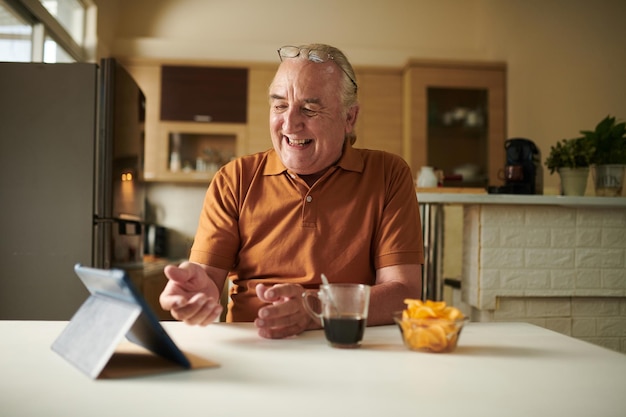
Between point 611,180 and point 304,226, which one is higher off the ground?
point 611,180

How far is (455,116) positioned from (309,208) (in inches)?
127

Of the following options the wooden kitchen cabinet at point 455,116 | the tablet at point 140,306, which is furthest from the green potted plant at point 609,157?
the tablet at point 140,306

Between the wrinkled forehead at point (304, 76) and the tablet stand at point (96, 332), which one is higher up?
the wrinkled forehead at point (304, 76)

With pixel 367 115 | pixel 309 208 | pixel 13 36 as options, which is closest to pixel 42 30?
pixel 13 36

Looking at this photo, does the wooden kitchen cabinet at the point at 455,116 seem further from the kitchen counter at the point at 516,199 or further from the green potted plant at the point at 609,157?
the kitchen counter at the point at 516,199

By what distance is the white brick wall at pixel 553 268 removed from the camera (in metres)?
2.33

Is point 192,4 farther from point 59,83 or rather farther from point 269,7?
point 59,83

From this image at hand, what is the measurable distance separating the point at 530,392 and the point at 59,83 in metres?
2.19

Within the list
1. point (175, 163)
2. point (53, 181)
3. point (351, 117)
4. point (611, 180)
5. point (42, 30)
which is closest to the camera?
point (351, 117)

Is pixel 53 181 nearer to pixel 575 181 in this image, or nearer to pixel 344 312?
pixel 344 312

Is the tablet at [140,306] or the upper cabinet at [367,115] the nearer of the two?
the tablet at [140,306]

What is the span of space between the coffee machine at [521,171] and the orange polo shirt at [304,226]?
1.09 meters

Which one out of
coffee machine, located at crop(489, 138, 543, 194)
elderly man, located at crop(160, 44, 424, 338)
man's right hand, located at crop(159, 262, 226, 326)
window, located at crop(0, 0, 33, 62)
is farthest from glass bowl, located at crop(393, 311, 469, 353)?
window, located at crop(0, 0, 33, 62)

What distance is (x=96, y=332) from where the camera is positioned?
2.37ft
